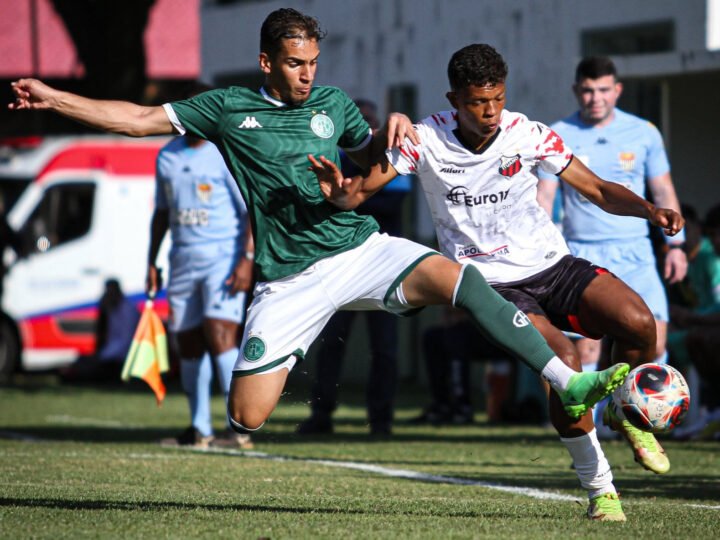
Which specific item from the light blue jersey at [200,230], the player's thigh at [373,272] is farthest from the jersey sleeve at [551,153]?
the light blue jersey at [200,230]

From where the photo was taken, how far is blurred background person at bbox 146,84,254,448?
1084cm

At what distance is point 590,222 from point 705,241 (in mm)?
2828

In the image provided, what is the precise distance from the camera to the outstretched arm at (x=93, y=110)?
645cm

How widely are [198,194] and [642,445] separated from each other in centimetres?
486

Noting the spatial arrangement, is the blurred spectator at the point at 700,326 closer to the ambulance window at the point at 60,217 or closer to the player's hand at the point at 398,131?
the player's hand at the point at 398,131

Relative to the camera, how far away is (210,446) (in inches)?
430

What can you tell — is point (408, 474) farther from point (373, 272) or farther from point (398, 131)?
point (398, 131)

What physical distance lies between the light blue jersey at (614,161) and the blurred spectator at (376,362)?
7.86 ft

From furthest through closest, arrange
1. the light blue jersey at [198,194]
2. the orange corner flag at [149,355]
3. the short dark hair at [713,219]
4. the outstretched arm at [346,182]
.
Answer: the short dark hair at [713,219] → the light blue jersey at [198,194] → the orange corner flag at [149,355] → the outstretched arm at [346,182]

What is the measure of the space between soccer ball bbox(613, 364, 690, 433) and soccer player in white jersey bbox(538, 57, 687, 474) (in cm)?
312

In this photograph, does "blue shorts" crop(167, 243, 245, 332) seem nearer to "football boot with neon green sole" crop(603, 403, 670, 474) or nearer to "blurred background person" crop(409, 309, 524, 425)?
"blurred background person" crop(409, 309, 524, 425)

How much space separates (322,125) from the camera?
7102 millimetres

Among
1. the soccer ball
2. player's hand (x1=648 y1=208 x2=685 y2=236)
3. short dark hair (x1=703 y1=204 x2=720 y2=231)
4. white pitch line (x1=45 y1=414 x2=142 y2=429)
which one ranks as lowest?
white pitch line (x1=45 y1=414 x2=142 y2=429)

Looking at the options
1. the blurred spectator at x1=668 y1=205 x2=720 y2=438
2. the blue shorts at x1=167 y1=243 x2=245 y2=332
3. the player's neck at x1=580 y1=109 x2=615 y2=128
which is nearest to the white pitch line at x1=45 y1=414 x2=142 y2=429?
the blue shorts at x1=167 y1=243 x2=245 y2=332
